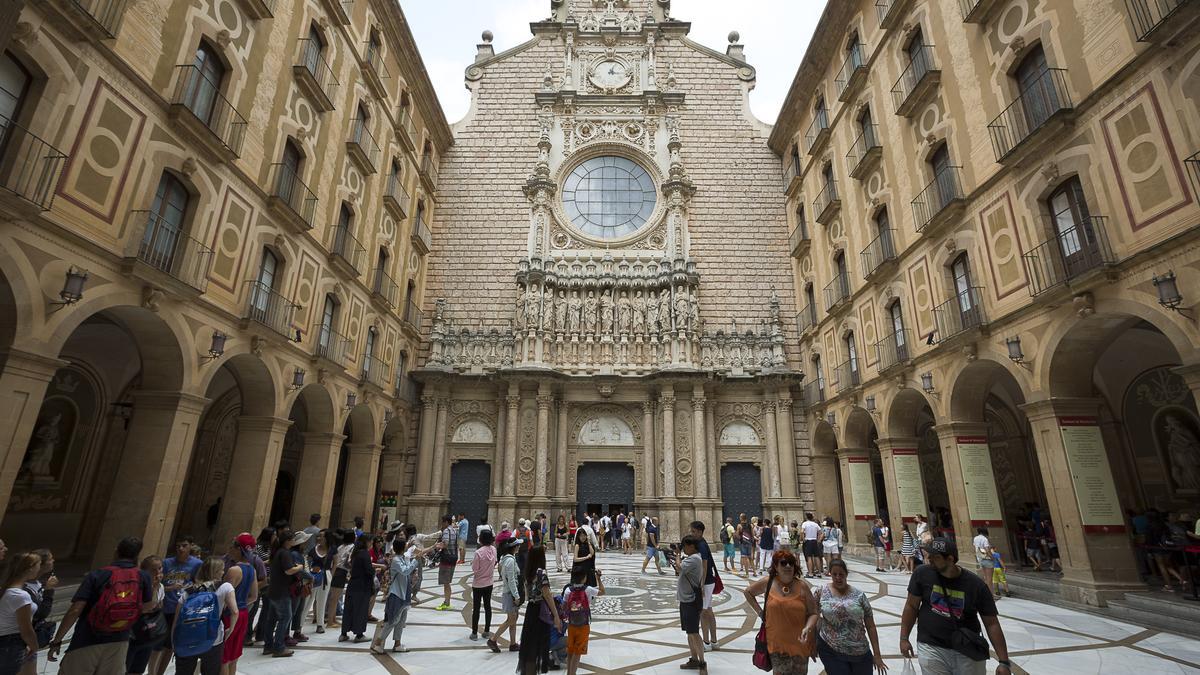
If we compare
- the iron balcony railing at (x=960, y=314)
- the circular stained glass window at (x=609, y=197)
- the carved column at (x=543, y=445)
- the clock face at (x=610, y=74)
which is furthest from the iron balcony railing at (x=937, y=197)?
the clock face at (x=610, y=74)

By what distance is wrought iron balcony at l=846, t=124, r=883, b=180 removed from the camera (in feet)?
55.1

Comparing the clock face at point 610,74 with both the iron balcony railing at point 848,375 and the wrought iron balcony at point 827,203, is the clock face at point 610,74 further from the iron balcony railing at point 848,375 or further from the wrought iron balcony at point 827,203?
the iron balcony railing at point 848,375

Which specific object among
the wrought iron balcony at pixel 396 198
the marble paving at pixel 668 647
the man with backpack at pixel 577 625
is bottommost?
the marble paving at pixel 668 647

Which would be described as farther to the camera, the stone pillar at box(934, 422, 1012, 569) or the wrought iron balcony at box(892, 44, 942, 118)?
the wrought iron balcony at box(892, 44, 942, 118)

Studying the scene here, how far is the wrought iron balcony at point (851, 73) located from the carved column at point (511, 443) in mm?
16041

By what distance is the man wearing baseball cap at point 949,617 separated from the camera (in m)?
3.97

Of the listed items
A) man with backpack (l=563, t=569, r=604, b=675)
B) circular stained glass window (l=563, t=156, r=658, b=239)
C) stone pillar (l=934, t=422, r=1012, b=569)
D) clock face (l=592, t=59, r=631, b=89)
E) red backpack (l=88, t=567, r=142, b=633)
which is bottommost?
man with backpack (l=563, t=569, r=604, b=675)

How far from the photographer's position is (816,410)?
2183 centimetres

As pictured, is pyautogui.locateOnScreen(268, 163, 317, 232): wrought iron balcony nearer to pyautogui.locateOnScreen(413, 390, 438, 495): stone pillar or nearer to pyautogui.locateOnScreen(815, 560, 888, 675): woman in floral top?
pyautogui.locateOnScreen(413, 390, 438, 495): stone pillar

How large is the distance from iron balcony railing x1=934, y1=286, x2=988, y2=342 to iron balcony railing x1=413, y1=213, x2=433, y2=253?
18.5m

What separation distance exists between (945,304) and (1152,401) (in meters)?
5.99

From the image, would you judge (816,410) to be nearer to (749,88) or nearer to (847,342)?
(847,342)

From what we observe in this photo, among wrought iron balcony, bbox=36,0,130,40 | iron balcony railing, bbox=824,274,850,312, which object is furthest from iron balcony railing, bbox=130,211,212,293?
iron balcony railing, bbox=824,274,850,312

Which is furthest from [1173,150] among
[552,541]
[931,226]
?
[552,541]
